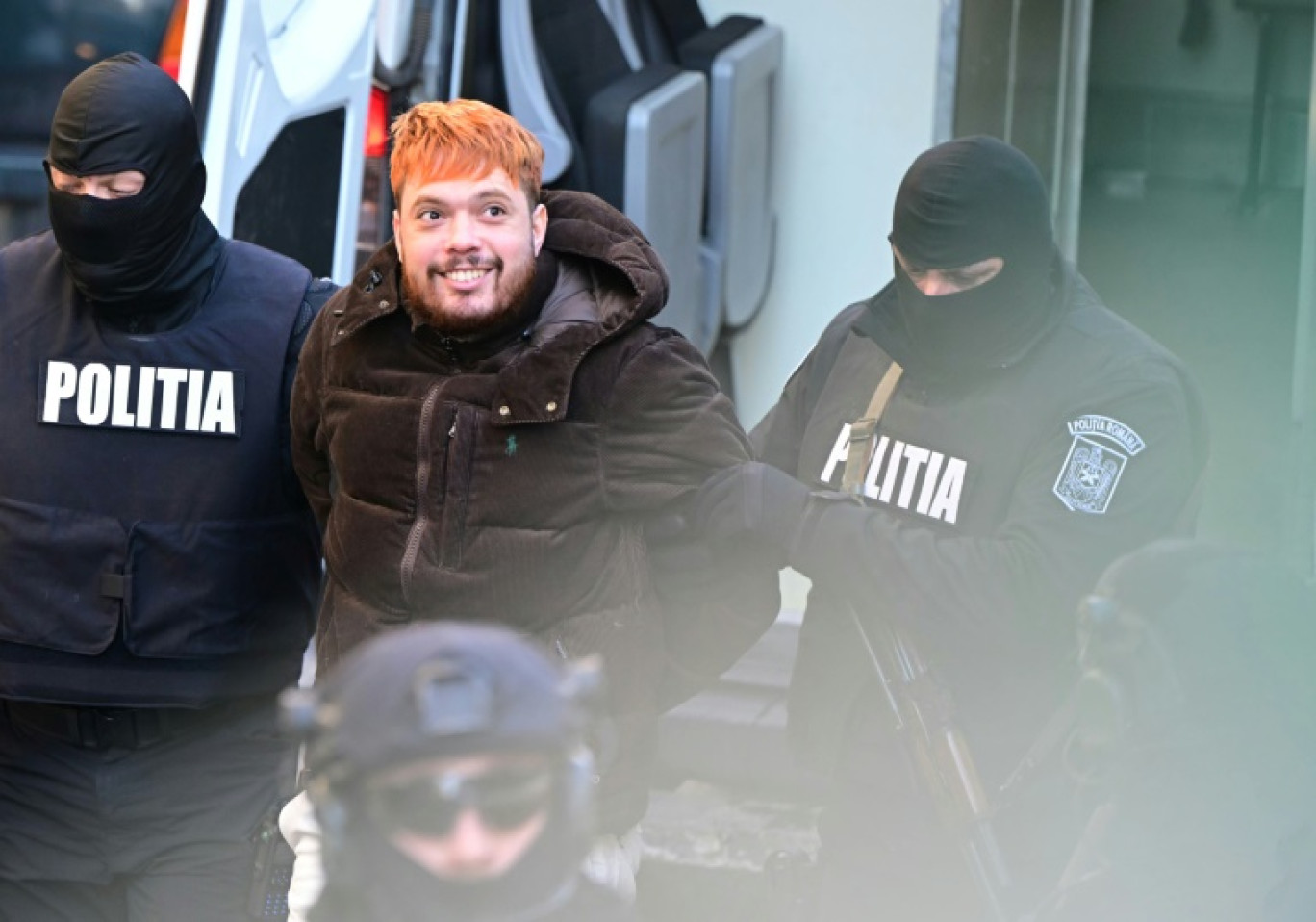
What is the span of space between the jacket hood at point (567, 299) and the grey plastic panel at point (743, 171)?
2.83 m

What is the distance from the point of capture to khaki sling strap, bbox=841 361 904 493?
10.3 feet

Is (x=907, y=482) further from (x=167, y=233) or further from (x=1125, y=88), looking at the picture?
(x=1125, y=88)

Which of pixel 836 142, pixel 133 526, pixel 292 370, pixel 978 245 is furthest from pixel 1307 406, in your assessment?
pixel 133 526

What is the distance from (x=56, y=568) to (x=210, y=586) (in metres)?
0.23

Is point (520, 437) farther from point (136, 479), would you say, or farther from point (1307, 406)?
point (1307, 406)

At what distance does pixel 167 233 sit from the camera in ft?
10.7

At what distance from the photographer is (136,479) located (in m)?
3.28

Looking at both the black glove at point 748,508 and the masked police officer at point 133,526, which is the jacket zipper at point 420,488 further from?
the masked police officer at point 133,526

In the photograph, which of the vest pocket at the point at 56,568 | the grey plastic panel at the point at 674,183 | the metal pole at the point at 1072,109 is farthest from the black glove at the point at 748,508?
the metal pole at the point at 1072,109

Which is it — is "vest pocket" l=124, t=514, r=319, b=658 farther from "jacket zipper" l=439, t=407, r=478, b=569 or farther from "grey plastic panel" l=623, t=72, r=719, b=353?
"grey plastic panel" l=623, t=72, r=719, b=353

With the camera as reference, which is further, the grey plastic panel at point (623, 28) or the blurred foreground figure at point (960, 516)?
the grey plastic panel at point (623, 28)

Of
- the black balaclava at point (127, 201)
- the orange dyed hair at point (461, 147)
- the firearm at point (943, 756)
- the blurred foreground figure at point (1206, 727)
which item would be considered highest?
the orange dyed hair at point (461, 147)

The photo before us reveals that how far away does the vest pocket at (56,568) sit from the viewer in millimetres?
3225

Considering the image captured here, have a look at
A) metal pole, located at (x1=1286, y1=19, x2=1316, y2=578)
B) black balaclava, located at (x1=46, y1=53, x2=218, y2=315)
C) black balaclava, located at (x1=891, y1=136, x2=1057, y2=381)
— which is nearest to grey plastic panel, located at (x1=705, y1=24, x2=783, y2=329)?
metal pole, located at (x1=1286, y1=19, x2=1316, y2=578)
